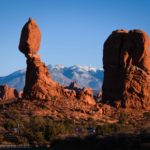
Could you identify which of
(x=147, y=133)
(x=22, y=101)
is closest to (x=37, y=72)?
(x=22, y=101)

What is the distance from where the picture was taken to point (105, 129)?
78125mm

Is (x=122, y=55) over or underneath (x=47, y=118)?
over

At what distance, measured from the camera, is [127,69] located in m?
104

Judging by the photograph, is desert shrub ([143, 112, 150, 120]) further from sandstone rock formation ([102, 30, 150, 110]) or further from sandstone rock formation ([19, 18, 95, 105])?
sandstone rock formation ([19, 18, 95, 105])

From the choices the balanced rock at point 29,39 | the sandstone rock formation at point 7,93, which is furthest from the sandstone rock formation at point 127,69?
the sandstone rock formation at point 7,93

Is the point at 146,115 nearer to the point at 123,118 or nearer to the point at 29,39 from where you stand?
the point at 123,118

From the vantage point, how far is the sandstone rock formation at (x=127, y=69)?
103 metres

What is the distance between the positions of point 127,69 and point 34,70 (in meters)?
15.8

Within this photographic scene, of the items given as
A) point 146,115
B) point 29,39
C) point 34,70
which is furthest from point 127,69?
point 29,39

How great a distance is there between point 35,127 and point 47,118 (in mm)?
9815

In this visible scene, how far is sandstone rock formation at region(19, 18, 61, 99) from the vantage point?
314 ft

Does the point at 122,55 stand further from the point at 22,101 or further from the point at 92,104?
the point at 22,101

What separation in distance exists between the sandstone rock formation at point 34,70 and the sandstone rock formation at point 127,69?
10.6 metres

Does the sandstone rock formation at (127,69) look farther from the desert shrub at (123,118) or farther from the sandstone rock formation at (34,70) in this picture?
the sandstone rock formation at (34,70)
